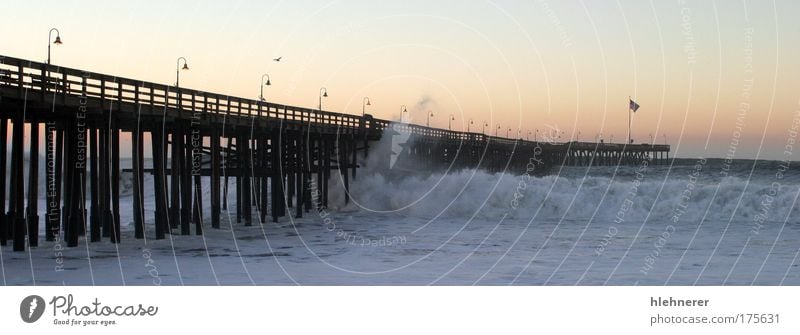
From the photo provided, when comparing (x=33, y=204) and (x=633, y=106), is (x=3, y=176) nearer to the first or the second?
(x=33, y=204)

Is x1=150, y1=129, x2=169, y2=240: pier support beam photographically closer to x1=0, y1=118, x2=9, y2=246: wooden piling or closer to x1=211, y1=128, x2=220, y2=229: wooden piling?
x1=211, y1=128, x2=220, y2=229: wooden piling

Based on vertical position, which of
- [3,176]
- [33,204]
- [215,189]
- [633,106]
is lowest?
[33,204]

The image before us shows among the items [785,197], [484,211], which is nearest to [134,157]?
[484,211]

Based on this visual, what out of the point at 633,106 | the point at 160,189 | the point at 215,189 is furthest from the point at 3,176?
the point at 633,106

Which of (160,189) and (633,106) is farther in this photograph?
(633,106)

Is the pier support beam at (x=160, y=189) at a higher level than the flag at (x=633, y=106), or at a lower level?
lower

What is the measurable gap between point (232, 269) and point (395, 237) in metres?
10.4

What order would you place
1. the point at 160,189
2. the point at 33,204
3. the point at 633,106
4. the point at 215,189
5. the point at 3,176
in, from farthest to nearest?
the point at 633,106, the point at 215,189, the point at 160,189, the point at 33,204, the point at 3,176

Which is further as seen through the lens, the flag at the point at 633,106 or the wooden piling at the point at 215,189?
the flag at the point at 633,106

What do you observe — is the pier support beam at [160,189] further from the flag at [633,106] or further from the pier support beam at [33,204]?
the flag at [633,106]

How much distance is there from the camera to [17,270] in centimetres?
2080

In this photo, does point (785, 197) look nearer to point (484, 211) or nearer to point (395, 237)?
point (484, 211)

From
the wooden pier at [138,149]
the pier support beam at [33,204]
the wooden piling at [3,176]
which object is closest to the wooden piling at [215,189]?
the wooden pier at [138,149]

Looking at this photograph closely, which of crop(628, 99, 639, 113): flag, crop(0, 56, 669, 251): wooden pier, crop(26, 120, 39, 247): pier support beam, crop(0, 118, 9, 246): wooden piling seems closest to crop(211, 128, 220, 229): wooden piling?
crop(0, 56, 669, 251): wooden pier
